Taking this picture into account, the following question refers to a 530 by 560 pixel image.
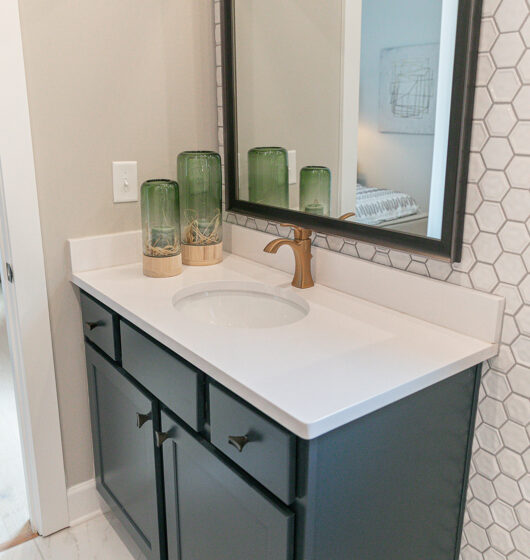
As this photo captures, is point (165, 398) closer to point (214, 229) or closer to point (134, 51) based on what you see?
point (214, 229)

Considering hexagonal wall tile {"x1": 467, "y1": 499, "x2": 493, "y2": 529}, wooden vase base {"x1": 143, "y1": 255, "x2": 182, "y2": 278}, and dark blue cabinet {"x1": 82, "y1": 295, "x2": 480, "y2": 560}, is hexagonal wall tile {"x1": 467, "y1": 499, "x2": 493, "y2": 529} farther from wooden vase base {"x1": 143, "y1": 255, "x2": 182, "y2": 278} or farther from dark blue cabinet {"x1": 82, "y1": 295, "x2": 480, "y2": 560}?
wooden vase base {"x1": 143, "y1": 255, "x2": 182, "y2": 278}

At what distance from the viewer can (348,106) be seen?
1.43m

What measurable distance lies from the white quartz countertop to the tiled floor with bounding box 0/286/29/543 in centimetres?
94

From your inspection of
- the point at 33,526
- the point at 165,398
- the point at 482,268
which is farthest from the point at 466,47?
the point at 33,526

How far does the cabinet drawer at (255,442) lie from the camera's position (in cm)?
99

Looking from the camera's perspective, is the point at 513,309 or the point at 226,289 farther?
the point at 226,289

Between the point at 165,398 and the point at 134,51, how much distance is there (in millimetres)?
988

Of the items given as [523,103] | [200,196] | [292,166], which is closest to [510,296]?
[523,103]

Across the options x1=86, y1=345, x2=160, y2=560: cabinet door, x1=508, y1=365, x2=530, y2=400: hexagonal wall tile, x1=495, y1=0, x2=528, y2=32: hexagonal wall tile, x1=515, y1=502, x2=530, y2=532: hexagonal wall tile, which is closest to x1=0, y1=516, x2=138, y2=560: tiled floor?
x1=86, y1=345, x2=160, y2=560: cabinet door

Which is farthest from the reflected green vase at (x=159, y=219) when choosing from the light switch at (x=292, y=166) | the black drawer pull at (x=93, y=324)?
the light switch at (x=292, y=166)

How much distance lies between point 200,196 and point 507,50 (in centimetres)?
94

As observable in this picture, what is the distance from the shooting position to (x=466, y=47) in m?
1.13

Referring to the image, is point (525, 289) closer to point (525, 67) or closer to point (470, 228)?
point (470, 228)

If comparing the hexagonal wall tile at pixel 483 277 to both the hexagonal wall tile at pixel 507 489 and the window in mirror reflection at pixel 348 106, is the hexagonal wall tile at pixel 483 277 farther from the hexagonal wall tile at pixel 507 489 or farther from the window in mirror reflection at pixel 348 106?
the hexagonal wall tile at pixel 507 489
